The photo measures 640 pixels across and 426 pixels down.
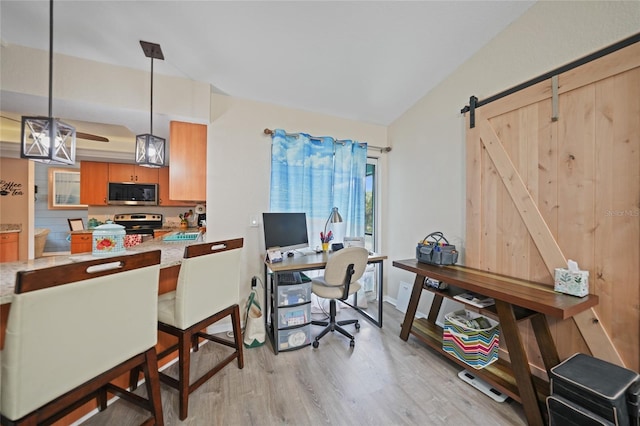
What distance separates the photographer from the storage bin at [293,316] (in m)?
2.14

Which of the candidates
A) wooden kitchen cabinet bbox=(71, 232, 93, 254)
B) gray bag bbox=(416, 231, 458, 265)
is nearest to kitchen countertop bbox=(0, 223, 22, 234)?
wooden kitchen cabinet bbox=(71, 232, 93, 254)

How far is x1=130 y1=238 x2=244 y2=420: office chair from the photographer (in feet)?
4.83

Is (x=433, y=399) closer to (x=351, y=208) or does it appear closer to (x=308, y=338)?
(x=308, y=338)

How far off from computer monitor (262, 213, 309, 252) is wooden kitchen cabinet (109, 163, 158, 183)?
133 inches

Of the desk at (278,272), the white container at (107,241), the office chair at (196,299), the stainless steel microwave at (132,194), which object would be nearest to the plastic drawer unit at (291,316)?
the desk at (278,272)

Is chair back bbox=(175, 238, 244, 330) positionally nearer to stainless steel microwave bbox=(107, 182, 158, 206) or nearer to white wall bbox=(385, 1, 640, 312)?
white wall bbox=(385, 1, 640, 312)

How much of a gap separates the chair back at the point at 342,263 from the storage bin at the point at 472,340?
86 cm

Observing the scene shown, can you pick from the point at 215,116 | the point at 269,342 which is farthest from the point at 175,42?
the point at 269,342

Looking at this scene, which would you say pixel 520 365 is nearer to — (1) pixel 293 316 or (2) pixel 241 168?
(1) pixel 293 316

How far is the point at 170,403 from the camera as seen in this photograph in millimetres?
1560

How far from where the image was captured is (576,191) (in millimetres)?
1581

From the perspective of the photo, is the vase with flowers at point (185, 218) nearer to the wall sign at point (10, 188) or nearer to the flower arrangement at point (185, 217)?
the flower arrangement at point (185, 217)

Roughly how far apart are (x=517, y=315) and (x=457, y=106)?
6.45ft

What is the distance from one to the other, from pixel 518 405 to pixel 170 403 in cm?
235
